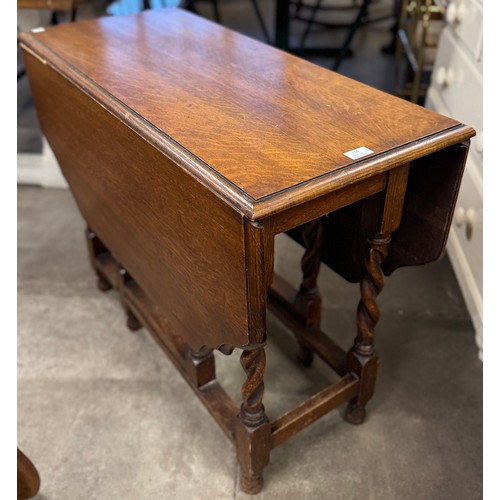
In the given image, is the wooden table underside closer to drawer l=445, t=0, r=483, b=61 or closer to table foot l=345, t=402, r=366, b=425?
table foot l=345, t=402, r=366, b=425

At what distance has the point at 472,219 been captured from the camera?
1711 mm

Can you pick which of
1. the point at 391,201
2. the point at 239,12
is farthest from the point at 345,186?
the point at 239,12

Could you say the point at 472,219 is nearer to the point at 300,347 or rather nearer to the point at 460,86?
the point at 460,86

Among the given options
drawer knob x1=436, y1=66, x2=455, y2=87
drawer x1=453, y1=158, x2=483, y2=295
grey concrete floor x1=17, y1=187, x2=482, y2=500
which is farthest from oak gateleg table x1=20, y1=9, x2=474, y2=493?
drawer knob x1=436, y1=66, x2=455, y2=87

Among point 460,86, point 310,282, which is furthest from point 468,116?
point 310,282

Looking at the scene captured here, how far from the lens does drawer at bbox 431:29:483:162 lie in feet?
5.64

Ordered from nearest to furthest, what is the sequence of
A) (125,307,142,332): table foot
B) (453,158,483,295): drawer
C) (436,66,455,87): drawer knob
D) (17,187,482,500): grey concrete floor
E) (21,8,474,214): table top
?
(21,8,474,214): table top, (17,187,482,500): grey concrete floor, (453,158,483,295): drawer, (125,307,142,332): table foot, (436,66,455,87): drawer knob

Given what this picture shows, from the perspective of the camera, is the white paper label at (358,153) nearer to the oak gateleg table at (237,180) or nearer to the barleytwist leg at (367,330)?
the oak gateleg table at (237,180)

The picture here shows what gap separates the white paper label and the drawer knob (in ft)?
3.56

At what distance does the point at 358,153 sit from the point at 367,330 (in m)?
0.53

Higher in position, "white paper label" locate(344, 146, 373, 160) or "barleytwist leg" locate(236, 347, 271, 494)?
"white paper label" locate(344, 146, 373, 160)

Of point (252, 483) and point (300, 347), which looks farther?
point (300, 347)

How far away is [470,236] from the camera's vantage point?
1768mm

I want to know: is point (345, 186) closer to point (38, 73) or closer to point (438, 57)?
point (38, 73)
